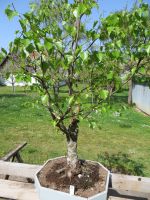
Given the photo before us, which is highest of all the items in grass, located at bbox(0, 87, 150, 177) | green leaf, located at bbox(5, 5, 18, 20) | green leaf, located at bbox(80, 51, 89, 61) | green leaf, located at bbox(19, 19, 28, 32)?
green leaf, located at bbox(5, 5, 18, 20)

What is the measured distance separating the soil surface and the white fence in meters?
13.1

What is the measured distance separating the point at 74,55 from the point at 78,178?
4.98 ft

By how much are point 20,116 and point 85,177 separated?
11210 millimetres

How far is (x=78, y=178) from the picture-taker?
3.24 metres

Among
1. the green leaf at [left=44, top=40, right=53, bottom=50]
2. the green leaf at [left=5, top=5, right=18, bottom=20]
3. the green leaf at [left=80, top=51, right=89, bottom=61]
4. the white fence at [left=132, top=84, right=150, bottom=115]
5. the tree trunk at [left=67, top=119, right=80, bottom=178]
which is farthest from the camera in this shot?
the white fence at [left=132, top=84, right=150, bottom=115]

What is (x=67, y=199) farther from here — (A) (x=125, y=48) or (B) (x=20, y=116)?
(B) (x=20, y=116)

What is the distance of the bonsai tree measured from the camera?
233cm

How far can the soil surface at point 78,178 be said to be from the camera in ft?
9.96

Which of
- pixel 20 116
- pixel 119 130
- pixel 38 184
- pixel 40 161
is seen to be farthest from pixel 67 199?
pixel 20 116

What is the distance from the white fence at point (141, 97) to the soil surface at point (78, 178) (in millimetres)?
13111

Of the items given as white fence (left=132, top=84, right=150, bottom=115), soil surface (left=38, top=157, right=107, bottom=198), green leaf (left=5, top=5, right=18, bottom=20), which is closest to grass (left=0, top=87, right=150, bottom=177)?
soil surface (left=38, top=157, right=107, bottom=198)

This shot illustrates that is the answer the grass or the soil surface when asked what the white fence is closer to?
the grass

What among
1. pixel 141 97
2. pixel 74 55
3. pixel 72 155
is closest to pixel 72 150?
pixel 72 155

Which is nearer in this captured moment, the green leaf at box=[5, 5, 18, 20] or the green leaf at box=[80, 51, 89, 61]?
the green leaf at box=[80, 51, 89, 61]
